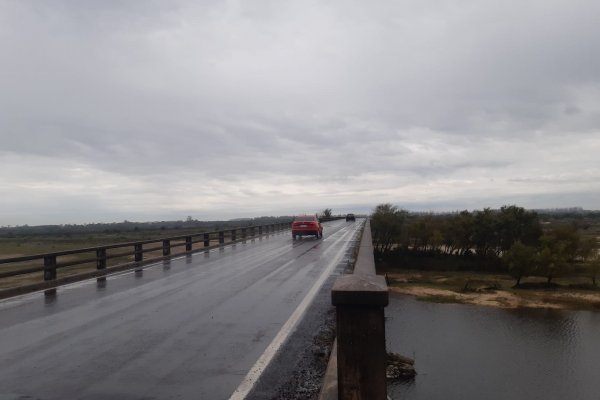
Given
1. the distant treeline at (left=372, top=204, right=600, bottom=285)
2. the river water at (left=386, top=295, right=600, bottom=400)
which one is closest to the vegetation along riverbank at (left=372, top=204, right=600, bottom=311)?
the distant treeline at (left=372, top=204, right=600, bottom=285)

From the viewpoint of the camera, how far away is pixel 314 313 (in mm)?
9820

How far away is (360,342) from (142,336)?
516cm

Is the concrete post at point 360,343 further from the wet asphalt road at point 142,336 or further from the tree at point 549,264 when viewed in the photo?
the tree at point 549,264

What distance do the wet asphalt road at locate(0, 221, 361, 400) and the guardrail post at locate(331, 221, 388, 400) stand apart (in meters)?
1.96

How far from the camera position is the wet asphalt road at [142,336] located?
18.7 ft

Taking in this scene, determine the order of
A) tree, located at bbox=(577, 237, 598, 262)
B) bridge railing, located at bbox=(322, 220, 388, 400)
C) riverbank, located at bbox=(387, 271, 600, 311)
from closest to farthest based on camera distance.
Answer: bridge railing, located at bbox=(322, 220, 388, 400)
riverbank, located at bbox=(387, 271, 600, 311)
tree, located at bbox=(577, 237, 598, 262)

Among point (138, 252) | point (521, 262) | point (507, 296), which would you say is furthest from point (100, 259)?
point (521, 262)

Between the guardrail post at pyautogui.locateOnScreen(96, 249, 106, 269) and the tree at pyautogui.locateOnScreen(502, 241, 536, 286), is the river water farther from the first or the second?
the tree at pyautogui.locateOnScreen(502, 241, 536, 286)

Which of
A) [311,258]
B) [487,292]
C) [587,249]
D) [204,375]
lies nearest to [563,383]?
[311,258]

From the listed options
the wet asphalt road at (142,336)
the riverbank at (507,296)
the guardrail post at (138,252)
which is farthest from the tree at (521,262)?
the wet asphalt road at (142,336)

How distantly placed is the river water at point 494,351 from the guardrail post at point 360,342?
783cm

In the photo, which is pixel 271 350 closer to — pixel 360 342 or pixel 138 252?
pixel 360 342

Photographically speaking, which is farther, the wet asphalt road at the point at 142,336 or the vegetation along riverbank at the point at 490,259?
the vegetation along riverbank at the point at 490,259

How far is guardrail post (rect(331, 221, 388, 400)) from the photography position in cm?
392
